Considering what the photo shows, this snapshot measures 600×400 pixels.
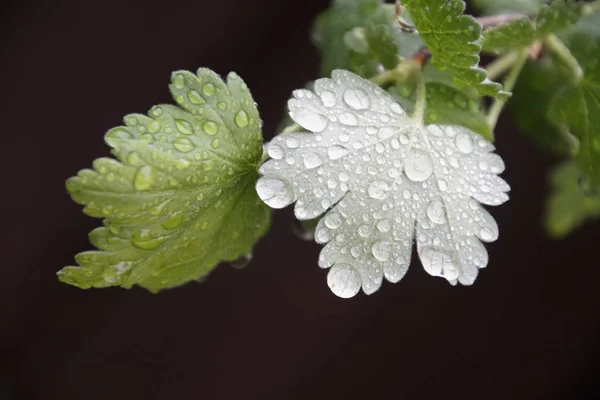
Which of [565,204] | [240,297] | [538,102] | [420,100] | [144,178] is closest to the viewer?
[144,178]

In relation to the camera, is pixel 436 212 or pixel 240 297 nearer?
pixel 436 212

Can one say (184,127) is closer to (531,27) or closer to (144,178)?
(144,178)

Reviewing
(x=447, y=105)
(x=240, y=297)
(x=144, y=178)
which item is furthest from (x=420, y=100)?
(x=240, y=297)

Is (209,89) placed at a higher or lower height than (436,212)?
higher

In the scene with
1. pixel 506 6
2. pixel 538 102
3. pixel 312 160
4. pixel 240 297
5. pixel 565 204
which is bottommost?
pixel 240 297

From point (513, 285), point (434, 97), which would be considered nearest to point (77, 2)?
point (434, 97)

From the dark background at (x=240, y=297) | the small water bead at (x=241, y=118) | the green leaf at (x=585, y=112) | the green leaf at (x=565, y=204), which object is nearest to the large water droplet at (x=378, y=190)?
the small water bead at (x=241, y=118)

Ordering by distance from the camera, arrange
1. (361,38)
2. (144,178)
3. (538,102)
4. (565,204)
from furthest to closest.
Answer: (565,204)
(538,102)
(361,38)
(144,178)

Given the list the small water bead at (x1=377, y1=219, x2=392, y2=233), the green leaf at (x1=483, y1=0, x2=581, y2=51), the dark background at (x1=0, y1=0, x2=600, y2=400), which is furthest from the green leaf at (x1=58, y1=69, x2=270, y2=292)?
the dark background at (x1=0, y1=0, x2=600, y2=400)
